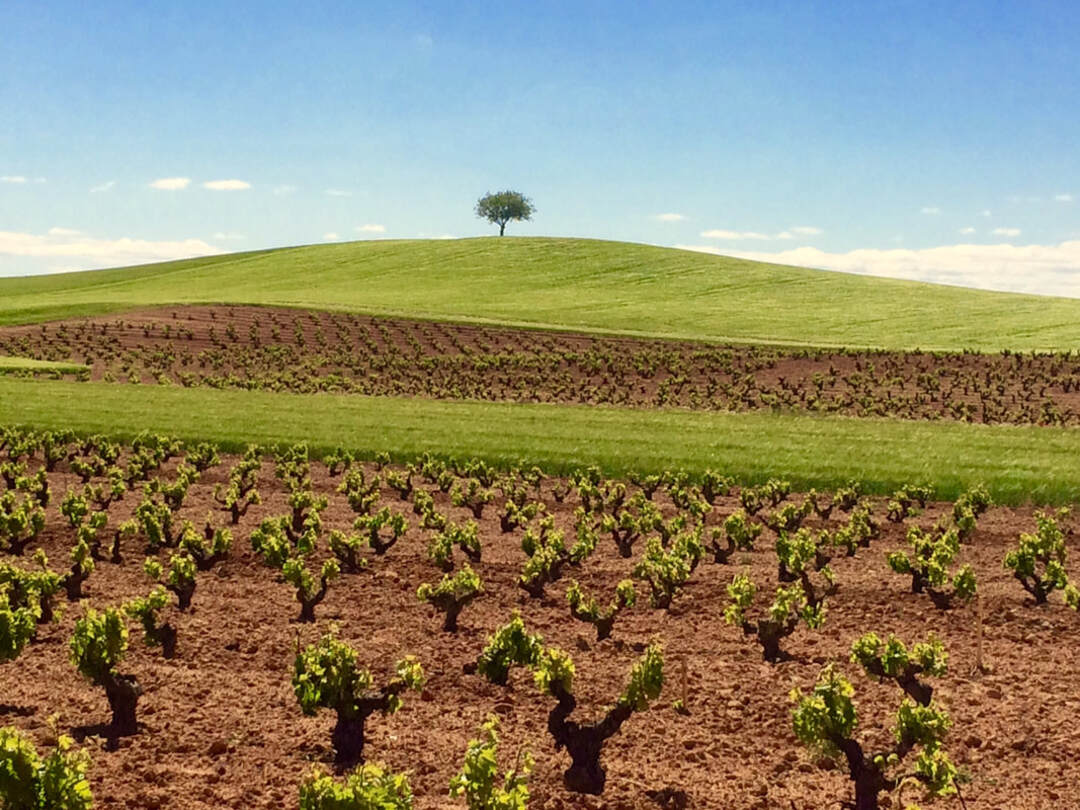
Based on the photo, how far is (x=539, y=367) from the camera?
52.1 meters

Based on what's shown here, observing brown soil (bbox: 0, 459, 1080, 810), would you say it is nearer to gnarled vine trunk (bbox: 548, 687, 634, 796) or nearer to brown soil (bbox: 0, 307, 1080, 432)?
gnarled vine trunk (bbox: 548, 687, 634, 796)

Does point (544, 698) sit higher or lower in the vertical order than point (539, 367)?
lower

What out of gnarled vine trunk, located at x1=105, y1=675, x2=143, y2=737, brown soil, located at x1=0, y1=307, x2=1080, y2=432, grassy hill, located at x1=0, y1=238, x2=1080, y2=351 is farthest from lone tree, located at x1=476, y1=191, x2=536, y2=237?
gnarled vine trunk, located at x1=105, y1=675, x2=143, y2=737

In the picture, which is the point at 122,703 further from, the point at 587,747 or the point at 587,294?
the point at 587,294

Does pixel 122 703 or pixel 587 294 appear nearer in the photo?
pixel 122 703

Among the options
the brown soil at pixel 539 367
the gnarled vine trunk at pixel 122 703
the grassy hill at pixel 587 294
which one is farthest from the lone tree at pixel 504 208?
the gnarled vine trunk at pixel 122 703

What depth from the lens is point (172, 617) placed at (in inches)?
515

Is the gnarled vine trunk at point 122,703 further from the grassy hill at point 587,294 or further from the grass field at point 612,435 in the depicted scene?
the grassy hill at point 587,294

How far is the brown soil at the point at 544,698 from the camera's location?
28.5 feet

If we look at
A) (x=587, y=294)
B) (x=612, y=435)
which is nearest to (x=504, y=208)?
(x=587, y=294)

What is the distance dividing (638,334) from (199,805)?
181 feet

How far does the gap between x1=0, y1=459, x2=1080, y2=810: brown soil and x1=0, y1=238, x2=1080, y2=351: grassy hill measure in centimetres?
4823

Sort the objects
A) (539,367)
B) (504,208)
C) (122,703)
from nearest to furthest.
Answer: (122,703) < (539,367) < (504,208)

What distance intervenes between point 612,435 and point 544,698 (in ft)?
63.2
